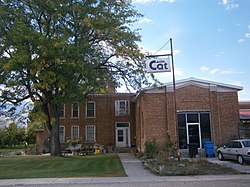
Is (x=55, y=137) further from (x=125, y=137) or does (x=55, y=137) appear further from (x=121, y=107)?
(x=121, y=107)

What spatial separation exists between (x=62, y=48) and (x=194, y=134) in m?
12.7

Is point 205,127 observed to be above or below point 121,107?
below

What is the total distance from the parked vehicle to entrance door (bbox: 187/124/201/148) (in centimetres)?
359

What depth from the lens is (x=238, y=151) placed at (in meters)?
18.8

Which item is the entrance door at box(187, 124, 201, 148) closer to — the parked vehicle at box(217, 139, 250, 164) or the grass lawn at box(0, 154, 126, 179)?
the parked vehicle at box(217, 139, 250, 164)

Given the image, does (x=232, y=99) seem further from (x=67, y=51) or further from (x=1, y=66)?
(x=1, y=66)

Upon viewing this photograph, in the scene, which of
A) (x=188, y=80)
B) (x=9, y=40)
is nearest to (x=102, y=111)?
(x=188, y=80)

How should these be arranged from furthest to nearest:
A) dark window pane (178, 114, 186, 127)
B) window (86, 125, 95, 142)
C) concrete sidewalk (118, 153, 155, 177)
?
window (86, 125, 95, 142) → dark window pane (178, 114, 186, 127) → concrete sidewalk (118, 153, 155, 177)

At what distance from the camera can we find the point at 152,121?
24.4 m

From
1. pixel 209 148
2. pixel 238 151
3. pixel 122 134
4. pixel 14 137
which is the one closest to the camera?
pixel 238 151

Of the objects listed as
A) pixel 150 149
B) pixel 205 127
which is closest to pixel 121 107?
Answer: pixel 205 127

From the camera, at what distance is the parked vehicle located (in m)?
18.1

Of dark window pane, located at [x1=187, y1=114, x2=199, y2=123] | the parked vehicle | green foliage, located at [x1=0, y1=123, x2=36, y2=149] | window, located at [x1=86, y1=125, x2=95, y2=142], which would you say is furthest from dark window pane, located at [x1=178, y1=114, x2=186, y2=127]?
green foliage, located at [x1=0, y1=123, x2=36, y2=149]

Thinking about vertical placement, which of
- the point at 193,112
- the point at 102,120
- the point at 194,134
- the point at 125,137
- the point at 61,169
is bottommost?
the point at 61,169
